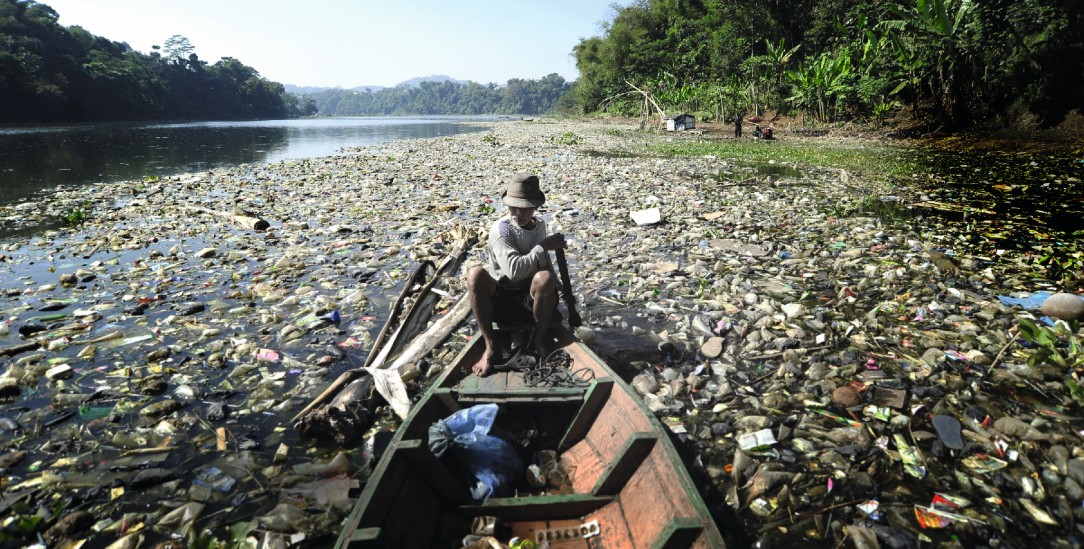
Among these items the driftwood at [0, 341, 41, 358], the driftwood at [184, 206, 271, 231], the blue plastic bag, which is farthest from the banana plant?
the driftwood at [0, 341, 41, 358]

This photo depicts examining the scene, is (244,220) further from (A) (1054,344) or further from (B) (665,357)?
(A) (1054,344)

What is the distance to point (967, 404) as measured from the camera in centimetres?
408

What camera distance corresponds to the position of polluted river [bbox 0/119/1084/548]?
10.7ft

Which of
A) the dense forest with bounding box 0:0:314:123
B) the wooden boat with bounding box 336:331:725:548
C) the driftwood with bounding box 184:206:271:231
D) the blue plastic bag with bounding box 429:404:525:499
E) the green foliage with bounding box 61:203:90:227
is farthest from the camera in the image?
the dense forest with bounding box 0:0:314:123

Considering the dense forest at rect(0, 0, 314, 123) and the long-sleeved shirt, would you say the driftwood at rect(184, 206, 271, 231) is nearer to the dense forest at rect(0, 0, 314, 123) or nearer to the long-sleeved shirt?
the long-sleeved shirt

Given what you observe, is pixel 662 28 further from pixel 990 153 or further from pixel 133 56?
pixel 133 56

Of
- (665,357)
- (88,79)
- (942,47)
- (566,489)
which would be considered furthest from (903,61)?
(88,79)

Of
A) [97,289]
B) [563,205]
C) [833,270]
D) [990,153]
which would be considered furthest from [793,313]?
[990,153]

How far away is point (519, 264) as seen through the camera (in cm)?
434

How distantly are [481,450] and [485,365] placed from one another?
1.12 m

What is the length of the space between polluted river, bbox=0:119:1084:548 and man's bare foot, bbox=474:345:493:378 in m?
0.90

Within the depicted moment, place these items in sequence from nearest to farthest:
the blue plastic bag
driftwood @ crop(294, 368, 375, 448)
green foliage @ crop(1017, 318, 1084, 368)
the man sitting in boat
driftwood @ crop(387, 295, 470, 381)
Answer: the blue plastic bag → green foliage @ crop(1017, 318, 1084, 368) → driftwood @ crop(294, 368, 375, 448) → the man sitting in boat → driftwood @ crop(387, 295, 470, 381)

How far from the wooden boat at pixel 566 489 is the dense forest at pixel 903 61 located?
72.6ft

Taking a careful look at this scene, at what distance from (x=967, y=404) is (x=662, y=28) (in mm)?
70459
